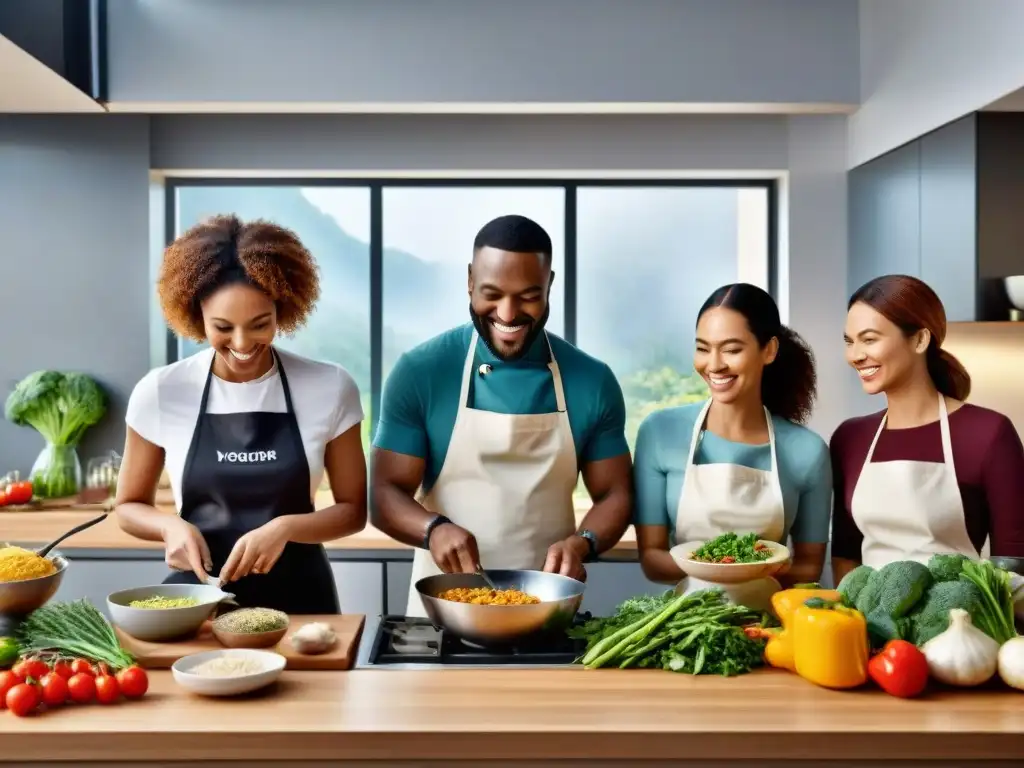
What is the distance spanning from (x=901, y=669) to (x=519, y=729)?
651 millimetres

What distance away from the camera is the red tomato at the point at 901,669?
172 centimetres

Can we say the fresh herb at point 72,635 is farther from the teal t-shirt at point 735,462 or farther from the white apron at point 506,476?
the teal t-shirt at point 735,462

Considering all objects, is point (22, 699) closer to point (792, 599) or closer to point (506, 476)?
point (506, 476)

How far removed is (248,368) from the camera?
2359mm

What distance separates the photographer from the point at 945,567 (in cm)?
188

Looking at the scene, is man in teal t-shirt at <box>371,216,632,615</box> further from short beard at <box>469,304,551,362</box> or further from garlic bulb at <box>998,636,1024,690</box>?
garlic bulb at <box>998,636,1024,690</box>

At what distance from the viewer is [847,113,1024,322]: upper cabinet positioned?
2982 millimetres

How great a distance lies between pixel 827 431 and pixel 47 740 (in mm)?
3519

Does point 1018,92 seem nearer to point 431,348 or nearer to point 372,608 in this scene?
point 431,348

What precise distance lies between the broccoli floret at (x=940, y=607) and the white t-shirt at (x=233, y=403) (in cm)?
127

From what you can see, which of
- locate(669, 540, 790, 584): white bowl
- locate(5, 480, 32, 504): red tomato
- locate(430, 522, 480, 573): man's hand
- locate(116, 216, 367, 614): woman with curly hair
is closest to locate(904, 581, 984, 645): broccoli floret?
locate(669, 540, 790, 584): white bowl

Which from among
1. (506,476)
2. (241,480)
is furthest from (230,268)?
(506,476)

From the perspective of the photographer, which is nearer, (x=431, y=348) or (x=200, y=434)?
(x=200, y=434)

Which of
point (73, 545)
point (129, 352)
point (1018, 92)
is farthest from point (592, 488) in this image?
point (129, 352)
